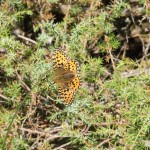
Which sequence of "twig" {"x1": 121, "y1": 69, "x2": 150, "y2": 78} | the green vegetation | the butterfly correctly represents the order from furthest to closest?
1. "twig" {"x1": 121, "y1": 69, "x2": 150, "y2": 78}
2. the green vegetation
3. the butterfly

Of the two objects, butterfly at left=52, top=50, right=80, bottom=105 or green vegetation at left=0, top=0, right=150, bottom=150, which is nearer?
butterfly at left=52, top=50, right=80, bottom=105

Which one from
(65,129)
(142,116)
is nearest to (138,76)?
(142,116)

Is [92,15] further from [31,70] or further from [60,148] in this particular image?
[60,148]

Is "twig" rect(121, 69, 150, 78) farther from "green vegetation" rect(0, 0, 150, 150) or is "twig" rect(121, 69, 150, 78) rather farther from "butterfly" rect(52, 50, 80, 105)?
"butterfly" rect(52, 50, 80, 105)

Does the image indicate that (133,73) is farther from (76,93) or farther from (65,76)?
(65,76)

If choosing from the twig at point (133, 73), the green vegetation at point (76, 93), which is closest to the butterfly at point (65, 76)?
the green vegetation at point (76, 93)

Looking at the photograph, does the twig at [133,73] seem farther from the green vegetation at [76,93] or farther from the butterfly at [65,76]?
the butterfly at [65,76]

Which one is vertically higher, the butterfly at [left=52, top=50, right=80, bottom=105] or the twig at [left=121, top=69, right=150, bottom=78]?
the butterfly at [left=52, top=50, right=80, bottom=105]

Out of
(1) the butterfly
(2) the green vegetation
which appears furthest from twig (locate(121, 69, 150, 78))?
(1) the butterfly
